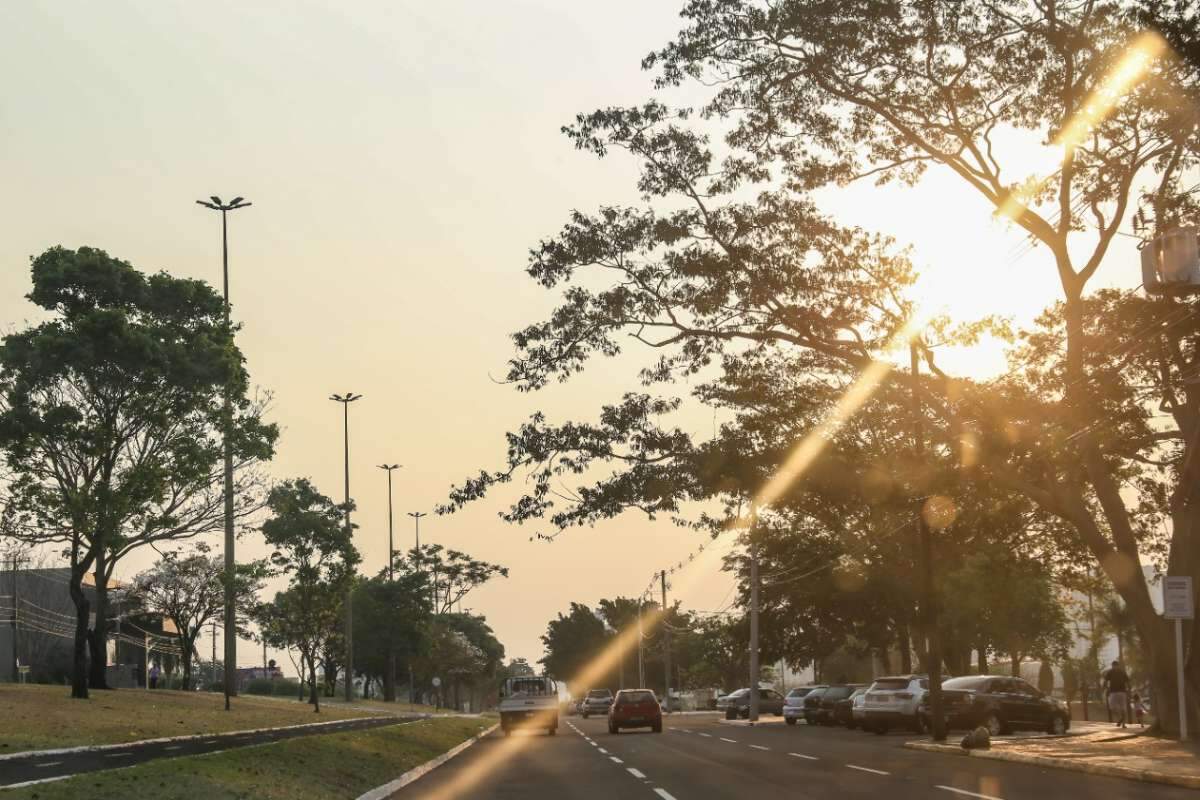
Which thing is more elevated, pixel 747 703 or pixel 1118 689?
pixel 1118 689

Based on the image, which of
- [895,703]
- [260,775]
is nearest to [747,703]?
[895,703]

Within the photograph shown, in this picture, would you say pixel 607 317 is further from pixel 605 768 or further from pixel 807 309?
pixel 605 768

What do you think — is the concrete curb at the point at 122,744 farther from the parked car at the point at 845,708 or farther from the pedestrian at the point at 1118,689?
the pedestrian at the point at 1118,689

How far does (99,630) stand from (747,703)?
35.2m

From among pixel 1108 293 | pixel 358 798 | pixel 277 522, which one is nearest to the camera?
pixel 358 798

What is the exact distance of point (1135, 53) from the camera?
26891 mm

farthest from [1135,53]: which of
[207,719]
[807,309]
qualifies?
[207,719]

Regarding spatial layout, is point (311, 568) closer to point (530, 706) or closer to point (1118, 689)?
point (530, 706)

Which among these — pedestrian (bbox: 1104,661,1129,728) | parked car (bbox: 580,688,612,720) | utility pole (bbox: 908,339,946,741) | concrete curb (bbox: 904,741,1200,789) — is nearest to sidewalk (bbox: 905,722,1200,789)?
concrete curb (bbox: 904,741,1200,789)

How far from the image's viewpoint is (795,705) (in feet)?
181

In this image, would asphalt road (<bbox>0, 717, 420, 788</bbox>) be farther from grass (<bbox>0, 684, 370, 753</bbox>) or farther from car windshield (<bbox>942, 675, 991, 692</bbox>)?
car windshield (<bbox>942, 675, 991, 692</bbox>)

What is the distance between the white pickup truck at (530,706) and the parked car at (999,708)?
690 inches

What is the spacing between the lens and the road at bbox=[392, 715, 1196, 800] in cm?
1817

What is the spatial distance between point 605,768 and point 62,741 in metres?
11.1
